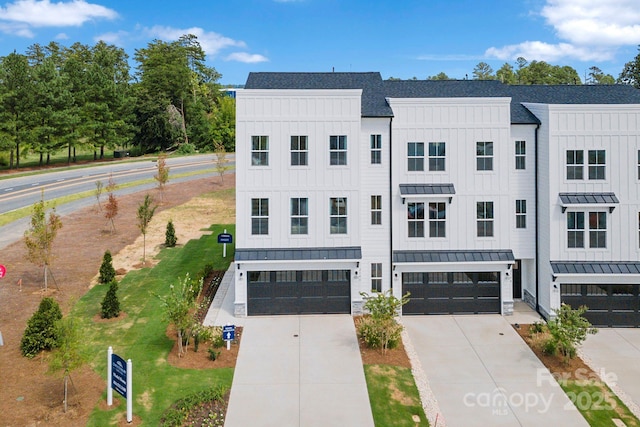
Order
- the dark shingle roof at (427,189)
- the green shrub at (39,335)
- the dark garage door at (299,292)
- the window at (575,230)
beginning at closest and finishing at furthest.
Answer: the green shrub at (39,335)
the window at (575,230)
the dark garage door at (299,292)
the dark shingle roof at (427,189)

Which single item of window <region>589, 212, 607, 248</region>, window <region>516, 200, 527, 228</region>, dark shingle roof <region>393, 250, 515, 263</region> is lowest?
dark shingle roof <region>393, 250, 515, 263</region>

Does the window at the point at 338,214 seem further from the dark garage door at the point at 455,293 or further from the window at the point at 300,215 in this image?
the dark garage door at the point at 455,293

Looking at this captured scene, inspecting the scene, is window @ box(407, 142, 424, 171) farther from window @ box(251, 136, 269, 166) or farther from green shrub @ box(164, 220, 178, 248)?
green shrub @ box(164, 220, 178, 248)

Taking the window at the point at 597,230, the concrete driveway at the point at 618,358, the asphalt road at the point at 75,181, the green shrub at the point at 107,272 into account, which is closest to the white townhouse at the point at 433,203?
the window at the point at 597,230

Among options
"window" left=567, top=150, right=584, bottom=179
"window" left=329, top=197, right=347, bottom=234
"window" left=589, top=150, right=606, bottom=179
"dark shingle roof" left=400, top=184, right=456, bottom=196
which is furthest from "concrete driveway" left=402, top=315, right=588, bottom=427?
"window" left=589, top=150, right=606, bottom=179

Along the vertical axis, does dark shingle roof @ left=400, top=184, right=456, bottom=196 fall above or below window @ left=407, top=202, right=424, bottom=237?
above
